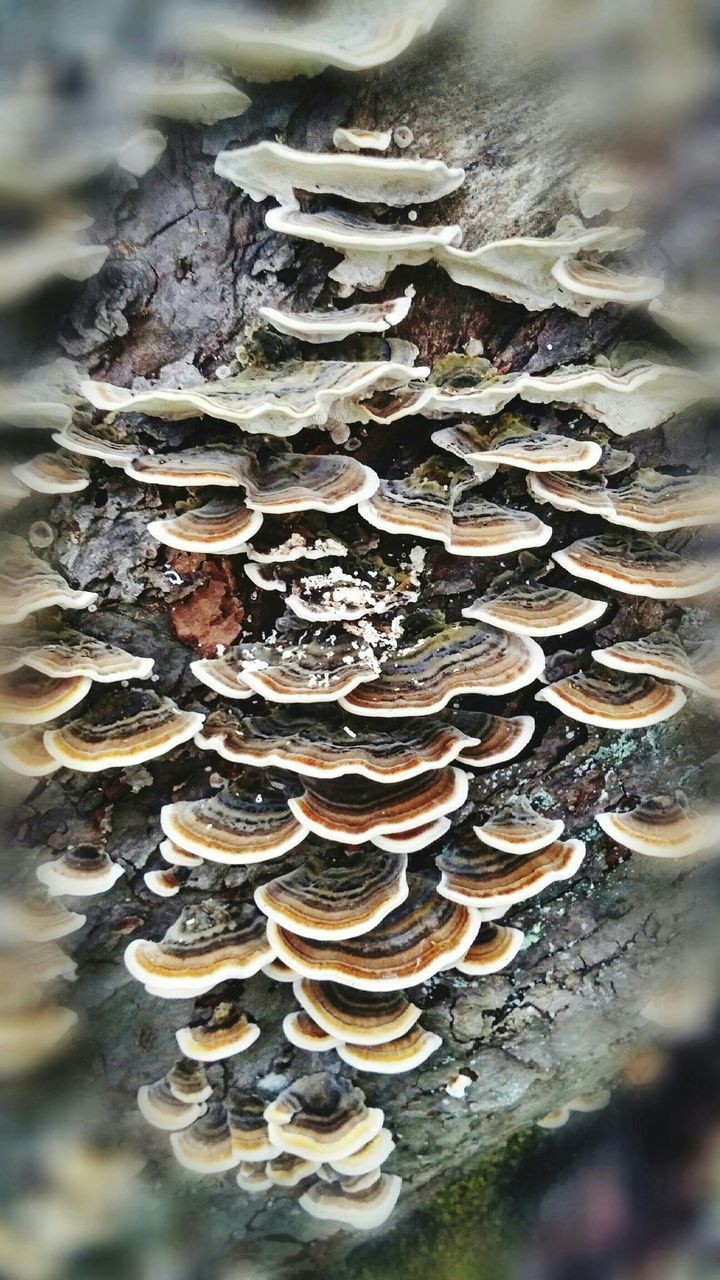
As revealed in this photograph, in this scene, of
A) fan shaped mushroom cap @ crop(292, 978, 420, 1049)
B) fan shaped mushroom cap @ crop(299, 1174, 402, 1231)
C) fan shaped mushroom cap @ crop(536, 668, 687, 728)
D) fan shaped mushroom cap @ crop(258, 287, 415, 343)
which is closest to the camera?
fan shaped mushroom cap @ crop(258, 287, 415, 343)

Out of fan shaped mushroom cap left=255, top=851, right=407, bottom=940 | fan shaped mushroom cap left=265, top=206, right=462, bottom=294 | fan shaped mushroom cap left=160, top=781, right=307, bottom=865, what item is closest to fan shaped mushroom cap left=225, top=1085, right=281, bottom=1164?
fan shaped mushroom cap left=255, top=851, right=407, bottom=940

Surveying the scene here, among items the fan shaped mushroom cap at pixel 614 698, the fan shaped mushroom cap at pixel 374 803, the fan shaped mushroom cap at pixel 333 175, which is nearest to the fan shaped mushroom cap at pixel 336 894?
the fan shaped mushroom cap at pixel 374 803

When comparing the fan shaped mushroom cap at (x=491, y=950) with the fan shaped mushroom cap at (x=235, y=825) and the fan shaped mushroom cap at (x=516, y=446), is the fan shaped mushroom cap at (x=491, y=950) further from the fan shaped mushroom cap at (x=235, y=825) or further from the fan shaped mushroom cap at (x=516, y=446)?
the fan shaped mushroom cap at (x=516, y=446)

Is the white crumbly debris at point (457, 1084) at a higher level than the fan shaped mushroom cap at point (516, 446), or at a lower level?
lower

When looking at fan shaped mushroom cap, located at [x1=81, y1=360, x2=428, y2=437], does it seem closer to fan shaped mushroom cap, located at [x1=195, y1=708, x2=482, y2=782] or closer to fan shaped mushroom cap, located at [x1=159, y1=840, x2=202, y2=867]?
fan shaped mushroom cap, located at [x1=195, y1=708, x2=482, y2=782]

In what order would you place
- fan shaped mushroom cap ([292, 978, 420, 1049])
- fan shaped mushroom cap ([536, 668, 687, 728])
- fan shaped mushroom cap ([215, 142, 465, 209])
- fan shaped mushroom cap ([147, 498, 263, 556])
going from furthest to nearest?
fan shaped mushroom cap ([292, 978, 420, 1049]) < fan shaped mushroom cap ([536, 668, 687, 728]) < fan shaped mushroom cap ([147, 498, 263, 556]) < fan shaped mushroom cap ([215, 142, 465, 209])

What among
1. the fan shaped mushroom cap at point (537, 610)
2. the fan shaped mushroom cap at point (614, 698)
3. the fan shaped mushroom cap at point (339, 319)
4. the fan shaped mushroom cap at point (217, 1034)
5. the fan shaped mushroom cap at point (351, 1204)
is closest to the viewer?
the fan shaped mushroom cap at point (339, 319)
